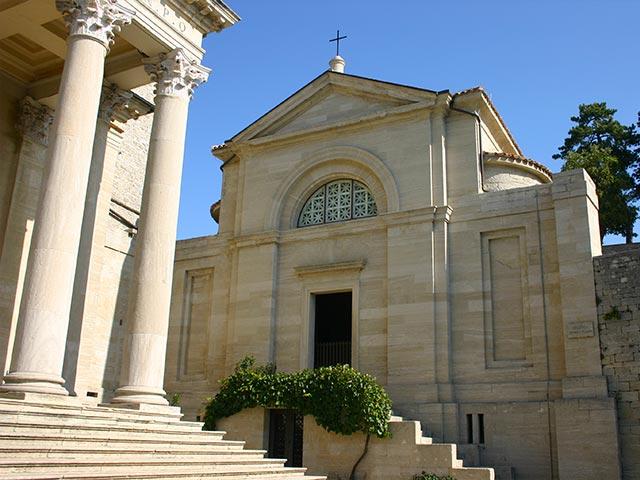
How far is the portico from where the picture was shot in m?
11.3

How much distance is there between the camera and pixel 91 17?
1300cm

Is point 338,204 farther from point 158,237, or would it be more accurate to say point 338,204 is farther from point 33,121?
point 33,121

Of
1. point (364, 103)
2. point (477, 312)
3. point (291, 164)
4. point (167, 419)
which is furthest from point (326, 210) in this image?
point (167, 419)

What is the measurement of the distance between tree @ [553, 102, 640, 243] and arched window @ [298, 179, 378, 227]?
41.2 feet

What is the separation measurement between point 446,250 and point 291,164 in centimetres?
640

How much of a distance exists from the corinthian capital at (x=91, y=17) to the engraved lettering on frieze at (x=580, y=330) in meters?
12.6

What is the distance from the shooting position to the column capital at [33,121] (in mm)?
16531

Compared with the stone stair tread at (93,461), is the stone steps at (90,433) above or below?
above

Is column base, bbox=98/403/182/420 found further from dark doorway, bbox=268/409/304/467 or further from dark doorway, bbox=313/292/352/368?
dark doorway, bbox=313/292/352/368

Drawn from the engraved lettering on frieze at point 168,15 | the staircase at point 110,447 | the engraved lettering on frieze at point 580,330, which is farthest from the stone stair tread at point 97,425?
the engraved lettering on frieze at point 580,330

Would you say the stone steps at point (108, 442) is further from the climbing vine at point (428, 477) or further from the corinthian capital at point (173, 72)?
the corinthian capital at point (173, 72)

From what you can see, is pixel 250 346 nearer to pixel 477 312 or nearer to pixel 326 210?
pixel 326 210

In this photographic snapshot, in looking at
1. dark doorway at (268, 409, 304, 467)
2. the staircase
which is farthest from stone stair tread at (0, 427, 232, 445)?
dark doorway at (268, 409, 304, 467)

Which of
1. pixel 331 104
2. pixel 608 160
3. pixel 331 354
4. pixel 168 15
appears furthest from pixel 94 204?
pixel 608 160
